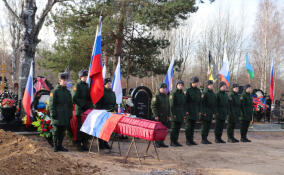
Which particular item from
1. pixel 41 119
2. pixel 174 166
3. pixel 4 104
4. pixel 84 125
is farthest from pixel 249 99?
pixel 4 104

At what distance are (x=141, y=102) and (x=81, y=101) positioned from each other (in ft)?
15.1

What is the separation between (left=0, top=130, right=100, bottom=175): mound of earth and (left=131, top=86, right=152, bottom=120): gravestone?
5.95 metres

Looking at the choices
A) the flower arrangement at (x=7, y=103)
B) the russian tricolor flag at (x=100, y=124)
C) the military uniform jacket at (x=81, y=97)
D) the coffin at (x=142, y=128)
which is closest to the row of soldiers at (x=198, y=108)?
the military uniform jacket at (x=81, y=97)

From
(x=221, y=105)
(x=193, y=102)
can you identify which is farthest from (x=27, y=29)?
(x=221, y=105)

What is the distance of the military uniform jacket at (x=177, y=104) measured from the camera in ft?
27.5

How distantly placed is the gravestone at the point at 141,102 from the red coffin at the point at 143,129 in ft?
17.5

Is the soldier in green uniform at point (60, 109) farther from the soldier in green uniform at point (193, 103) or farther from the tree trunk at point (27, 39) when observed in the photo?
the tree trunk at point (27, 39)

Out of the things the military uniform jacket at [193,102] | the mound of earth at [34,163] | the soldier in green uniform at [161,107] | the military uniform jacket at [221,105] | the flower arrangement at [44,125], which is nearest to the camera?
the mound of earth at [34,163]

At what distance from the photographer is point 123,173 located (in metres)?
5.22

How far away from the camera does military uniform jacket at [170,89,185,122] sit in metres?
8.39

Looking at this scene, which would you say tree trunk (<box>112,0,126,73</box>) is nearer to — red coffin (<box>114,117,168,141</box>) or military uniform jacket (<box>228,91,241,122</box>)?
military uniform jacket (<box>228,91,241,122</box>)

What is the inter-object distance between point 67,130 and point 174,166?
10.1 ft

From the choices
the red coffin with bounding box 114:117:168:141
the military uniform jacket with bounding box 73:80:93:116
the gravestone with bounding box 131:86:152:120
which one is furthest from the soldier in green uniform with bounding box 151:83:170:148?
the gravestone with bounding box 131:86:152:120

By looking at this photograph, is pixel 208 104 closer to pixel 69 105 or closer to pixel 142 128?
pixel 142 128
